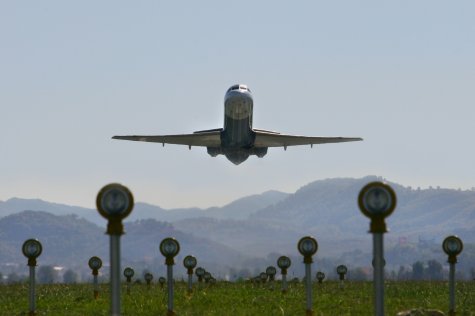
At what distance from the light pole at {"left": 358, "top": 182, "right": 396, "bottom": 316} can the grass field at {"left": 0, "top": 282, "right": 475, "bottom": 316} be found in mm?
11311

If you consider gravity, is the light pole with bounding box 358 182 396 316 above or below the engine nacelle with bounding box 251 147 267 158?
below

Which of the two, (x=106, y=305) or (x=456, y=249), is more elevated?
(x=456, y=249)

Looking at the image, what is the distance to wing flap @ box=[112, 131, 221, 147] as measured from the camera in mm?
79106

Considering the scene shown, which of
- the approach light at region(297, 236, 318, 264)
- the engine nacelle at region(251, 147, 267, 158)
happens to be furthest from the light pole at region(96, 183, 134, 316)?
the engine nacelle at region(251, 147, 267, 158)

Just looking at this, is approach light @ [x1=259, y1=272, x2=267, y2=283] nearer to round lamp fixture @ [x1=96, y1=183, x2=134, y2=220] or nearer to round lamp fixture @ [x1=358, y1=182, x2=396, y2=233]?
round lamp fixture @ [x1=96, y1=183, x2=134, y2=220]

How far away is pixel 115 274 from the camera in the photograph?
18.0 metres

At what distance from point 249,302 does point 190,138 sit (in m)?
46.3

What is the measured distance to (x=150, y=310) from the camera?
103 feet

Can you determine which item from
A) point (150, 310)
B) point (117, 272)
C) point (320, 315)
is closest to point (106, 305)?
point (150, 310)

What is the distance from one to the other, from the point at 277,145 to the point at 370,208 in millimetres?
67263

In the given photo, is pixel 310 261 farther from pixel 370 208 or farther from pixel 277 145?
pixel 277 145

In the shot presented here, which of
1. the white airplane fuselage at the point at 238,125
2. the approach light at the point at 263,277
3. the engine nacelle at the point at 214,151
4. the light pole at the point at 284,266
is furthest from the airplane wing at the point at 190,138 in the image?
the light pole at the point at 284,266

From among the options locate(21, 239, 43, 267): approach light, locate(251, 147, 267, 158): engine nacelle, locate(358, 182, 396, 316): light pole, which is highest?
locate(251, 147, 267, 158): engine nacelle

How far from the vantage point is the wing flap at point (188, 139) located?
79.1m
